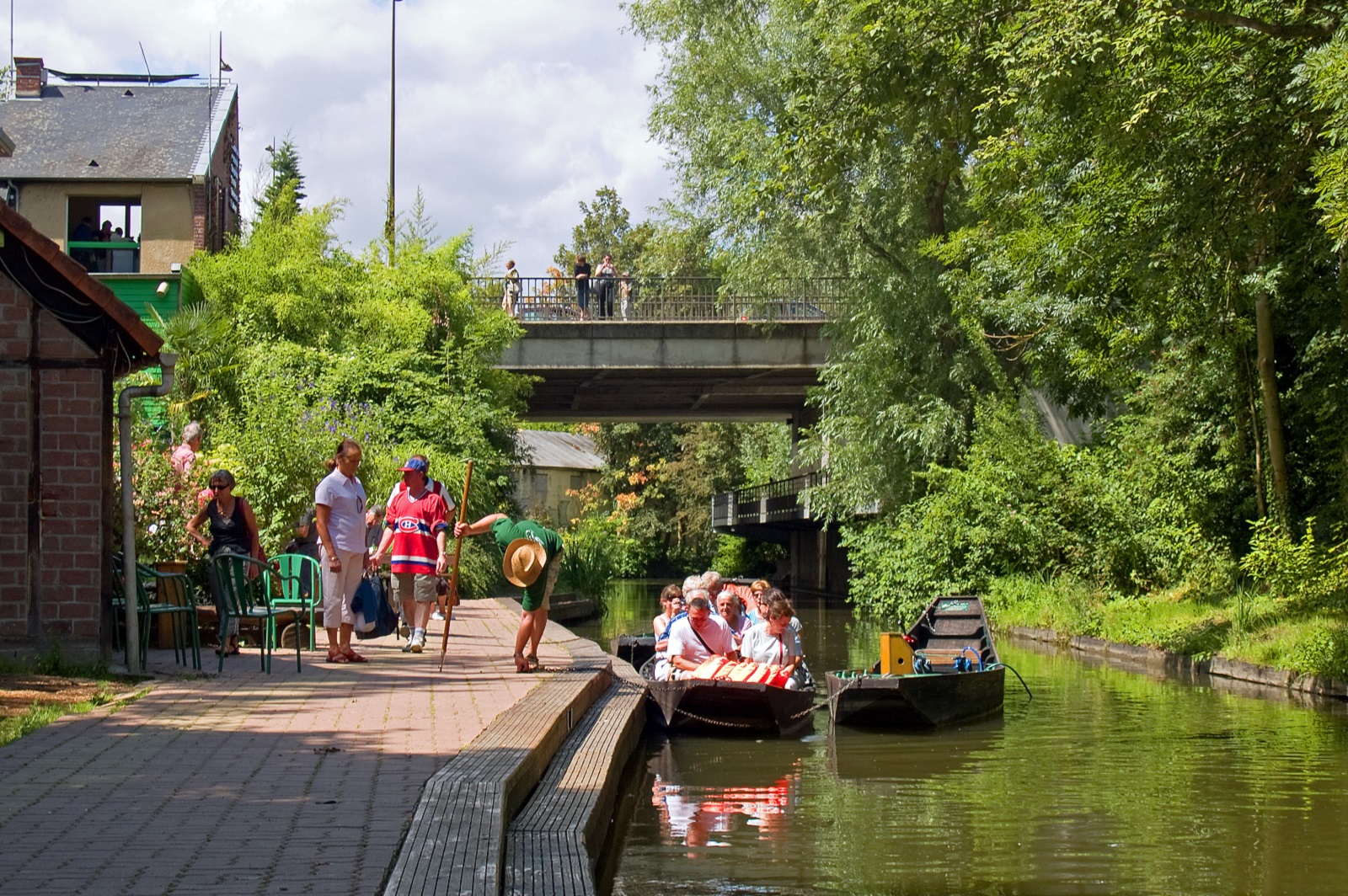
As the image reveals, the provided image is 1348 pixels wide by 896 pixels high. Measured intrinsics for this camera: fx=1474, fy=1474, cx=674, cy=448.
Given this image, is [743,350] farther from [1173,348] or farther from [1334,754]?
[1334,754]

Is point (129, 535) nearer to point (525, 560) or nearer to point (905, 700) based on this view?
point (525, 560)

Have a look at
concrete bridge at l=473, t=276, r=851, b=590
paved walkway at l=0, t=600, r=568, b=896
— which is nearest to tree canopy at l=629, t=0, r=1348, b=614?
concrete bridge at l=473, t=276, r=851, b=590

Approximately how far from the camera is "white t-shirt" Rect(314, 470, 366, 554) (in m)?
12.5

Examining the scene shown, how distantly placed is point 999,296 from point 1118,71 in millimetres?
Result: 11612

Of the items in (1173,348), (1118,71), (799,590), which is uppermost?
(1118,71)

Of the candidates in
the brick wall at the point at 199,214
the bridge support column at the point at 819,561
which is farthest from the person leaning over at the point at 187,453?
the bridge support column at the point at 819,561

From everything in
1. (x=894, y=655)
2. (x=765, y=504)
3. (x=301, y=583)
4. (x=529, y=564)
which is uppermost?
(x=765, y=504)

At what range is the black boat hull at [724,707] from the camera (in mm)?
13492

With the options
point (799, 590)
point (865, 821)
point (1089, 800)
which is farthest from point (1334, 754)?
point (799, 590)

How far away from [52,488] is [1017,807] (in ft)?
25.4

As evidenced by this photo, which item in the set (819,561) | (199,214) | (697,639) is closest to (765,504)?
(819,561)

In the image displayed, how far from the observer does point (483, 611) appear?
2161cm

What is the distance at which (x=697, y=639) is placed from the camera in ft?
48.5

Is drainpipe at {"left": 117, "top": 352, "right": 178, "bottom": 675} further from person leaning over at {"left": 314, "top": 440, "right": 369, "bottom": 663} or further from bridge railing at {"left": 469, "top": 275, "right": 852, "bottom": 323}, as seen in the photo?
bridge railing at {"left": 469, "top": 275, "right": 852, "bottom": 323}
